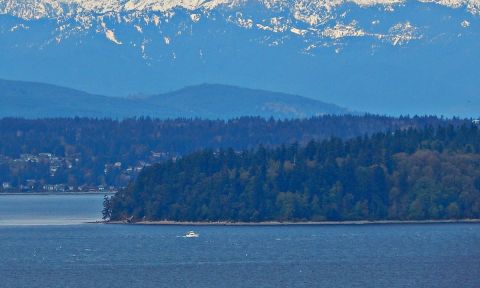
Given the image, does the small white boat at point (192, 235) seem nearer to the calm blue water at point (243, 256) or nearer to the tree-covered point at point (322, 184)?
the calm blue water at point (243, 256)

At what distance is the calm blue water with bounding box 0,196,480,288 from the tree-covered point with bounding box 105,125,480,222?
4271 millimetres

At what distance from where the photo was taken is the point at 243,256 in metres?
133

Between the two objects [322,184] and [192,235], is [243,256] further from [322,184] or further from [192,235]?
[322,184]

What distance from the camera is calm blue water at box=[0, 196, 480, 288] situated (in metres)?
113

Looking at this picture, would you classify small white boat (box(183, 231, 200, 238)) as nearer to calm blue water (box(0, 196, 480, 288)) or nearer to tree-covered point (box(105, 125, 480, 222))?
calm blue water (box(0, 196, 480, 288))

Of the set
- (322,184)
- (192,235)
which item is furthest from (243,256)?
(322,184)

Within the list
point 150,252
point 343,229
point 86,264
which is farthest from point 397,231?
point 86,264

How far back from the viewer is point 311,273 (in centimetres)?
11800

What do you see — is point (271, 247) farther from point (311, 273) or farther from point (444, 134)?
point (444, 134)

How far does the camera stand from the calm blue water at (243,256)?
372 feet

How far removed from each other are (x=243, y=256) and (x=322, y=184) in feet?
137

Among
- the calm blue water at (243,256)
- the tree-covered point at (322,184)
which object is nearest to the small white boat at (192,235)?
the calm blue water at (243,256)

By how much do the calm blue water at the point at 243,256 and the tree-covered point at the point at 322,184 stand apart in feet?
14.0

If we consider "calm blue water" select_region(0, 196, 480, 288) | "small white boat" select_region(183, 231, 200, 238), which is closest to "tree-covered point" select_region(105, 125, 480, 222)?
"calm blue water" select_region(0, 196, 480, 288)
